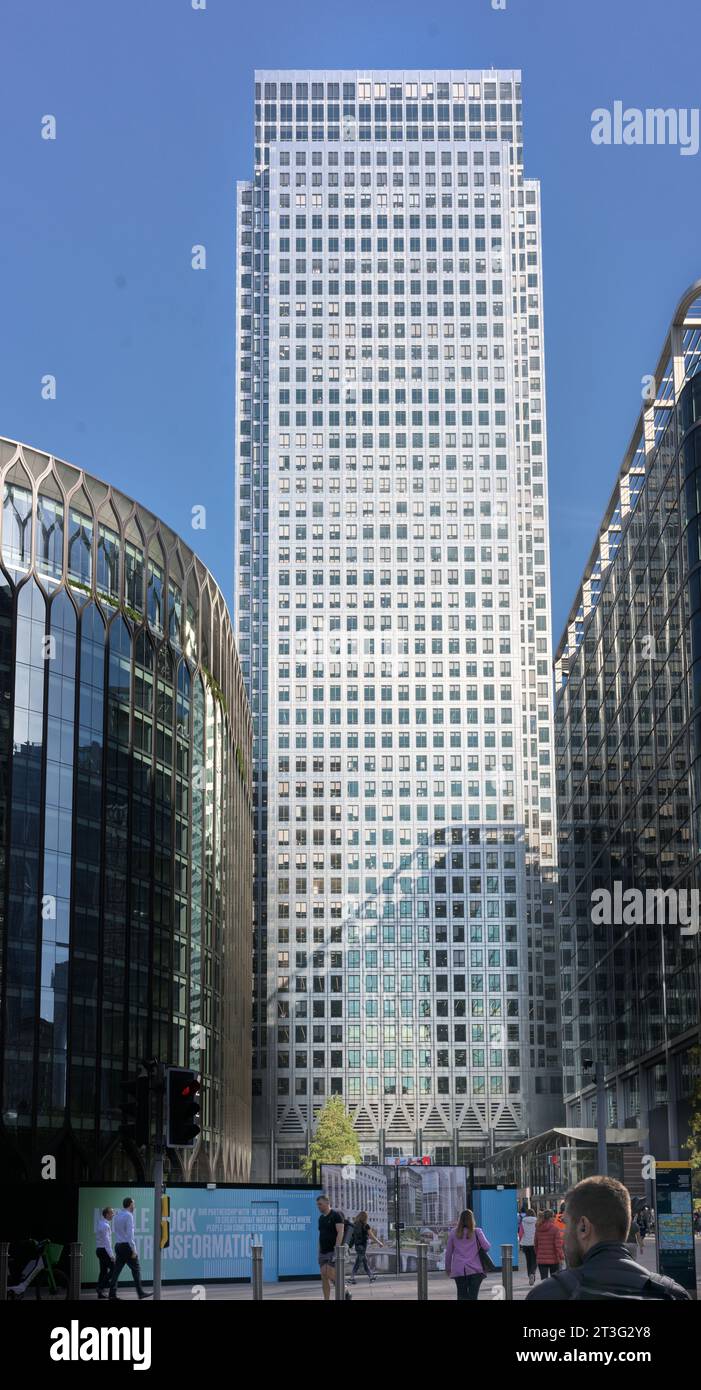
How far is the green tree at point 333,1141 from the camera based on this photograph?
132 metres

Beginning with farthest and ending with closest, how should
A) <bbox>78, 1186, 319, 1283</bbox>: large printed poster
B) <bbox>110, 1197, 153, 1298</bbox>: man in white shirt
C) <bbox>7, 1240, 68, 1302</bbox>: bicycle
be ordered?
<bbox>78, 1186, 319, 1283</bbox>: large printed poster, <bbox>7, 1240, 68, 1302</bbox>: bicycle, <bbox>110, 1197, 153, 1298</bbox>: man in white shirt

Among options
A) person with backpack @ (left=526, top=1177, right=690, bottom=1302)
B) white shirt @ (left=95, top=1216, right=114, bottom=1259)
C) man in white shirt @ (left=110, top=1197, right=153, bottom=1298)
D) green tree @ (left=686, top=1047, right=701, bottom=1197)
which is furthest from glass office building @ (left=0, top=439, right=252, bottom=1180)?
person with backpack @ (left=526, top=1177, right=690, bottom=1302)

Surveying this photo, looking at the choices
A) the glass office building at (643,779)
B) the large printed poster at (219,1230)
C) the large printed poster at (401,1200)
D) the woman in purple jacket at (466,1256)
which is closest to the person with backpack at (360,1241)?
the large printed poster at (219,1230)

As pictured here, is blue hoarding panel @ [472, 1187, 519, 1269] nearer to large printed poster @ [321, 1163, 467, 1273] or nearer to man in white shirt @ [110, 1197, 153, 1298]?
large printed poster @ [321, 1163, 467, 1273]

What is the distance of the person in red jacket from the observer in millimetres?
28547

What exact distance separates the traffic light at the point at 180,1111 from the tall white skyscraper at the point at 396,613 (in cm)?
12641

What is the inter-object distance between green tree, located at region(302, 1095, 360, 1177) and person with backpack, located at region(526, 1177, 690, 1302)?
419 feet

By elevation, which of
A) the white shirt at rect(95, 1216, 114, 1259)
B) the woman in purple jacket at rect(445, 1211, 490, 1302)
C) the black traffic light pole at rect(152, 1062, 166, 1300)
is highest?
the black traffic light pole at rect(152, 1062, 166, 1300)

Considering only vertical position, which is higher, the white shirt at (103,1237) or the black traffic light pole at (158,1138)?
the black traffic light pole at (158,1138)

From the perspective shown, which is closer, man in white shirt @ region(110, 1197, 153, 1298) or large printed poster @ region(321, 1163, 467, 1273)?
man in white shirt @ region(110, 1197, 153, 1298)

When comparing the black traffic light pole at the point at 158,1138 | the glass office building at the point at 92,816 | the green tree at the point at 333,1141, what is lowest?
the green tree at the point at 333,1141

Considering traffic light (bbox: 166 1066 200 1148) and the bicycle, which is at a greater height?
traffic light (bbox: 166 1066 200 1148)

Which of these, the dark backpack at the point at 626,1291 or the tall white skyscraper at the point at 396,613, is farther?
the tall white skyscraper at the point at 396,613

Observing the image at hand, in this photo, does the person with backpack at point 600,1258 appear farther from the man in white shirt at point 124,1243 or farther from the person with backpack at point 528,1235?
the person with backpack at point 528,1235
